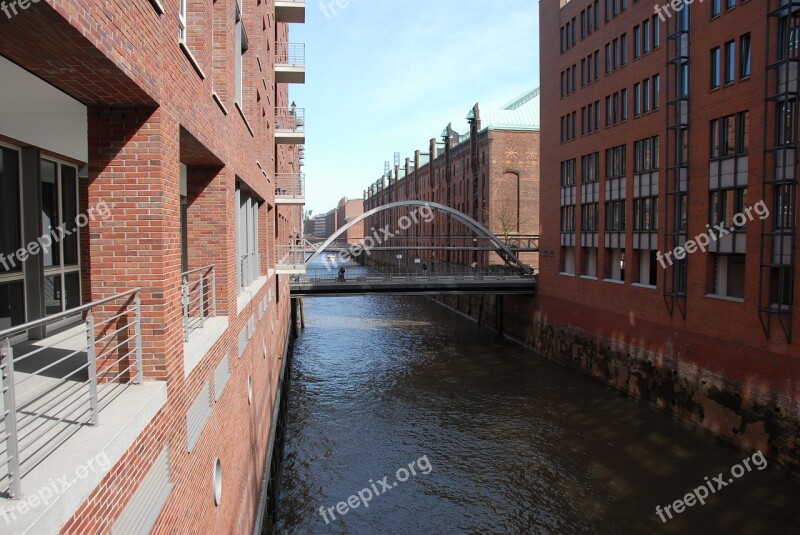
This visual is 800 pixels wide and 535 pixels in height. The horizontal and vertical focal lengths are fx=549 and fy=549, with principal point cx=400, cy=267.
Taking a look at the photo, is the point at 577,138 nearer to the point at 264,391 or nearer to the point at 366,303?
the point at 264,391

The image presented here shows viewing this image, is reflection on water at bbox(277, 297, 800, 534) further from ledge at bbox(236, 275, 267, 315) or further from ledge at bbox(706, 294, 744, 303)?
ledge at bbox(236, 275, 267, 315)

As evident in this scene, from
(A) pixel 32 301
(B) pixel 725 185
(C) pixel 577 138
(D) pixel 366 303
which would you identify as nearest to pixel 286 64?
(C) pixel 577 138

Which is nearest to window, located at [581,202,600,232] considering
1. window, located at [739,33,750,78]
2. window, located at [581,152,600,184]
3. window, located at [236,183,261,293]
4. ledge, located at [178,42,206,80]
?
window, located at [581,152,600,184]

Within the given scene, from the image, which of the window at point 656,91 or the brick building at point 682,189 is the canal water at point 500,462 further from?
the window at point 656,91

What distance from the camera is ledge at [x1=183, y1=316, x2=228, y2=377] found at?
4973mm

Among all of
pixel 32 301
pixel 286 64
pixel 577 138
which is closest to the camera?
pixel 32 301

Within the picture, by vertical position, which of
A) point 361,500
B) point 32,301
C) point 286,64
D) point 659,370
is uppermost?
point 286,64

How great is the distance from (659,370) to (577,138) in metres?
10.9

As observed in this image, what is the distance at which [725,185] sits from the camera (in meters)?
15.2

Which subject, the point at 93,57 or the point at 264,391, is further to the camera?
the point at 264,391

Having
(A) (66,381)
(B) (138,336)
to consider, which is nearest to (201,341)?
(A) (66,381)
